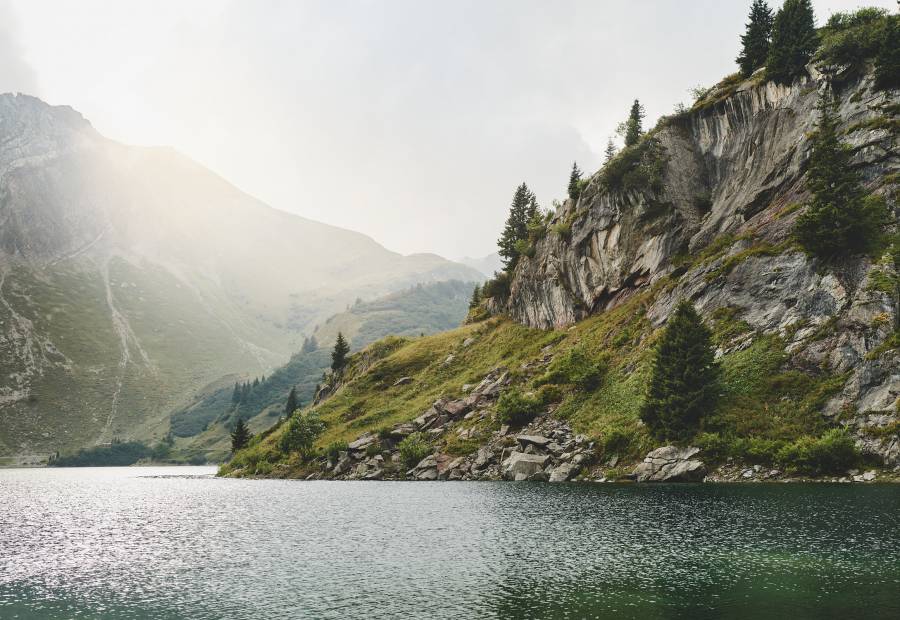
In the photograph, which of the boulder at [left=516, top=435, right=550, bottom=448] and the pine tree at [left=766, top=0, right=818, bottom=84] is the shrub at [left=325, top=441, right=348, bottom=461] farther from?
the pine tree at [left=766, top=0, right=818, bottom=84]

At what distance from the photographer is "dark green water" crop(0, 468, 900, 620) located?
24.0 metres

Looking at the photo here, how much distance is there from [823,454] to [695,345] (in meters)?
20.0

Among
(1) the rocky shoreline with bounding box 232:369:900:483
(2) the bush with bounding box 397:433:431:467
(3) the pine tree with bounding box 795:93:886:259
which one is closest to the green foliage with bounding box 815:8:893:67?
(3) the pine tree with bounding box 795:93:886:259

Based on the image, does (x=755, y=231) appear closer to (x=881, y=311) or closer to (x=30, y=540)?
(x=881, y=311)

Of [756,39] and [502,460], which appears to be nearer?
[502,460]

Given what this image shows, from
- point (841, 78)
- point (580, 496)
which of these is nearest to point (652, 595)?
point (580, 496)

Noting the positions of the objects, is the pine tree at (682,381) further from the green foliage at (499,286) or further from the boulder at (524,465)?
the green foliage at (499,286)

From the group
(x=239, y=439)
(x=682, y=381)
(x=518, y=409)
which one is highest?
(x=682, y=381)

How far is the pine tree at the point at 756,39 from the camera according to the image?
352 feet

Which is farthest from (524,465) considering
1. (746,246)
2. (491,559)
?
(746,246)

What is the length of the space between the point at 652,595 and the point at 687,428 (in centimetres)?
4790

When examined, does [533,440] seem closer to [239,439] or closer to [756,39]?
[756,39]

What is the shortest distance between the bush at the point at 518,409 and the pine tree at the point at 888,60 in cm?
7398

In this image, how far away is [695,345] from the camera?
7112 centimetres
